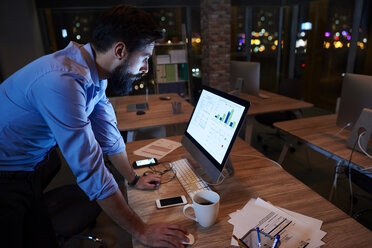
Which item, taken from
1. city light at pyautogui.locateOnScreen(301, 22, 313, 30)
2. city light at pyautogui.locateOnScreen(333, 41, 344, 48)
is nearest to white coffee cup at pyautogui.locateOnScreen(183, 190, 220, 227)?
city light at pyautogui.locateOnScreen(333, 41, 344, 48)

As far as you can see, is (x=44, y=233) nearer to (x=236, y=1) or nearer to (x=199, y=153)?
(x=199, y=153)

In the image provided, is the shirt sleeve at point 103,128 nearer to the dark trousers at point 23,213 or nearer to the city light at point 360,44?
the dark trousers at point 23,213

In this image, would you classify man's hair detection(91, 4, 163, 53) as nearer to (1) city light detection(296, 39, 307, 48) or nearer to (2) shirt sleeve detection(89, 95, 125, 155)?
(2) shirt sleeve detection(89, 95, 125, 155)

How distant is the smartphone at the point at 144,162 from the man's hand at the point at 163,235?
1.75 feet

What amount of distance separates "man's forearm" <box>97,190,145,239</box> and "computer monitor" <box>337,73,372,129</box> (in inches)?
64.3

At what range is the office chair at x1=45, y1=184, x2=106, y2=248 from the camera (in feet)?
4.33

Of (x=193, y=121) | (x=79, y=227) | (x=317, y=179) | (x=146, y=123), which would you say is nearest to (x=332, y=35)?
(x=317, y=179)

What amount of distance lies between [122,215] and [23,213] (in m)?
0.47

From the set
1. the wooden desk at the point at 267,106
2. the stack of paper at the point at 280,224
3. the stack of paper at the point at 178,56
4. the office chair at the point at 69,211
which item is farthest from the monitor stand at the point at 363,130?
the stack of paper at the point at 178,56

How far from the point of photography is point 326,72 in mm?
5430

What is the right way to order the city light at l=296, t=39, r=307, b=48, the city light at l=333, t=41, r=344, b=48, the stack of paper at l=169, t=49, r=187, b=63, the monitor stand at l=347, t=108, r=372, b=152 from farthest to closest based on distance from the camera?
the city light at l=296, t=39, r=307, b=48 < the stack of paper at l=169, t=49, r=187, b=63 < the city light at l=333, t=41, r=344, b=48 < the monitor stand at l=347, t=108, r=372, b=152

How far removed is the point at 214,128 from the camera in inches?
46.2

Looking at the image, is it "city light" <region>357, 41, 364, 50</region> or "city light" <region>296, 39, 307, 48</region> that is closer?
"city light" <region>357, 41, 364, 50</region>

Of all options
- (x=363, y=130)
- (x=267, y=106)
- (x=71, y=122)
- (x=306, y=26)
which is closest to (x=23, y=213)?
(x=71, y=122)
